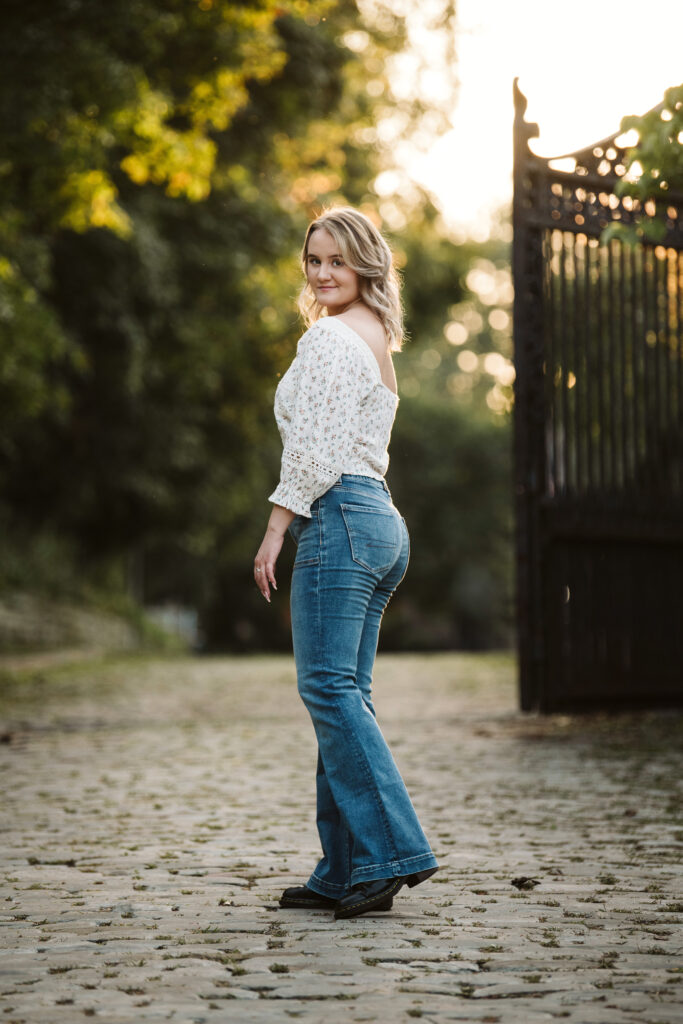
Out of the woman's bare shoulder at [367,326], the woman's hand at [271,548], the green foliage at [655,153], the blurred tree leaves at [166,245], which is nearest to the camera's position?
the woman's hand at [271,548]

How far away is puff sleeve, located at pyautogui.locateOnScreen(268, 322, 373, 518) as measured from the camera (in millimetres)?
3869

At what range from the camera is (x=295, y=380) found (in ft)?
13.0

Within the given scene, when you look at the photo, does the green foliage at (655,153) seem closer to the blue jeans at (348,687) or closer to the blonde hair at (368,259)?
the blonde hair at (368,259)

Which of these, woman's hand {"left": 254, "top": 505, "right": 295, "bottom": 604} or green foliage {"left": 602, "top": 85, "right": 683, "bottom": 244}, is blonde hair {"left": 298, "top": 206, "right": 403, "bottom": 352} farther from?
green foliage {"left": 602, "top": 85, "right": 683, "bottom": 244}

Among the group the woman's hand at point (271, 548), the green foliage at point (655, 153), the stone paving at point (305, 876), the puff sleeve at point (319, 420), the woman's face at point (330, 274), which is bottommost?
the stone paving at point (305, 876)

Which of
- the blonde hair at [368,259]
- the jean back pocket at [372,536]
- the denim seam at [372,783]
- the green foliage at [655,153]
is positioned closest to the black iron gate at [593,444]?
the green foliage at [655,153]

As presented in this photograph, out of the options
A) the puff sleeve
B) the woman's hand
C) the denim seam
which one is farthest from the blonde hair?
the denim seam

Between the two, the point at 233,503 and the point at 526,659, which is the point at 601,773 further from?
the point at 233,503

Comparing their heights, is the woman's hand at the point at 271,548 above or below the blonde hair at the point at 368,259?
below

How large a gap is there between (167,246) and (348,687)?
1627 cm

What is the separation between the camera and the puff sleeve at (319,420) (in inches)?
152

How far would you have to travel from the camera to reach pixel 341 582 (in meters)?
3.90

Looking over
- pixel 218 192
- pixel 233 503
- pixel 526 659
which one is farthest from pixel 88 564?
pixel 526 659

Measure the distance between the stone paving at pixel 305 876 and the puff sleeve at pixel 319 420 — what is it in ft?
4.11
